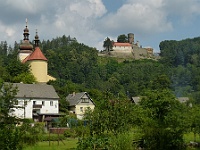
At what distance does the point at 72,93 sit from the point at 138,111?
4751 centimetres

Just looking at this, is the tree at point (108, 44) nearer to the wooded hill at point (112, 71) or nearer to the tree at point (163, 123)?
the wooded hill at point (112, 71)

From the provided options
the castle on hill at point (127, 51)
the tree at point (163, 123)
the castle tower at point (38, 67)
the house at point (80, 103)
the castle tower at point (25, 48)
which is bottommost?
the tree at point (163, 123)

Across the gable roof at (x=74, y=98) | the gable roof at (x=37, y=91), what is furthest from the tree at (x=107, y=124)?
the gable roof at (x=74, y=98)

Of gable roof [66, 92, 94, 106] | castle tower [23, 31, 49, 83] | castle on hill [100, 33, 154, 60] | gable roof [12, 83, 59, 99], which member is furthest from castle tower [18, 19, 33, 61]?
castle on hill [100, 33, 154, 60]

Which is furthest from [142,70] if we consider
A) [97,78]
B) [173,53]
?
[173,53]

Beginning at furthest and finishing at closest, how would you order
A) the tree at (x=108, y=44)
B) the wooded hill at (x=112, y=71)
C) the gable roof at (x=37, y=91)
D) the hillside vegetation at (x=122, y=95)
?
the tree at (x=108, y=44) → the wooded hill at (x=112, y=71) → the gable roof at (x=37, y=91) → the hillside vegetation at (x=122, y=95)

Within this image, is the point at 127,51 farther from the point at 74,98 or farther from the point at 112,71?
the point at 74,98

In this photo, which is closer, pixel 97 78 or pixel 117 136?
pixel 117 136

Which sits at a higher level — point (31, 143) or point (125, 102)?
point (125, 102)

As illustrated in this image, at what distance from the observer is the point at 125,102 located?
26812mm

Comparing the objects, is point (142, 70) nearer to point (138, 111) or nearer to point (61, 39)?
point (61, 39)

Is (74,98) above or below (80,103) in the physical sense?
above

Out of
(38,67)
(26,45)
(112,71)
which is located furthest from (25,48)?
(112,71)

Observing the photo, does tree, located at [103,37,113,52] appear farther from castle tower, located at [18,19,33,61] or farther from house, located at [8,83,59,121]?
house, located at [8,83,59,121]
